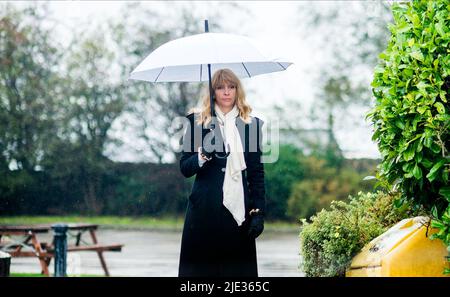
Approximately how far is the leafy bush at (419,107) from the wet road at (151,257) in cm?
465

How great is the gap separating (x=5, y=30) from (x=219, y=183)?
13681mm

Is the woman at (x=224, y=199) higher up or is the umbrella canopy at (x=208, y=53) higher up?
the umbrella canopy at (x=208, y=53)

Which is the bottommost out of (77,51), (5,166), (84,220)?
(84,220)

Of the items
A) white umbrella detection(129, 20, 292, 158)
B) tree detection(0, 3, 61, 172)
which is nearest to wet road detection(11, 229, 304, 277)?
tree detection(0, 3, 61, 172)

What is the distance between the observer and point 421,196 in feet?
17.3

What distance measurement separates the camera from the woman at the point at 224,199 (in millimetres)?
5285

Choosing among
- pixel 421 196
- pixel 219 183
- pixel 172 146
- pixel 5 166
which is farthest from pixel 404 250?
pixel 5 166

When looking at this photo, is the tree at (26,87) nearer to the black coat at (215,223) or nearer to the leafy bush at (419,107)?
the black coat at (215,223)

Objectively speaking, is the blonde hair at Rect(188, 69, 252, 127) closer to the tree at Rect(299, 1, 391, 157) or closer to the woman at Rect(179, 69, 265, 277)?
the woman at Rect(179, 69, 265, 277)

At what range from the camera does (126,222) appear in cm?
1838

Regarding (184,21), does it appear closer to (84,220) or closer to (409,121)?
(84,220)

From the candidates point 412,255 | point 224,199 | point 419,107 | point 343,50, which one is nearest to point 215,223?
point 224,199

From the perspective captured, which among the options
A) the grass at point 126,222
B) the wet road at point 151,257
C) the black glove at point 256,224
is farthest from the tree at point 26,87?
the black glove at point 256,224

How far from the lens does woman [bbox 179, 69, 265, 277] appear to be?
5285 mm
